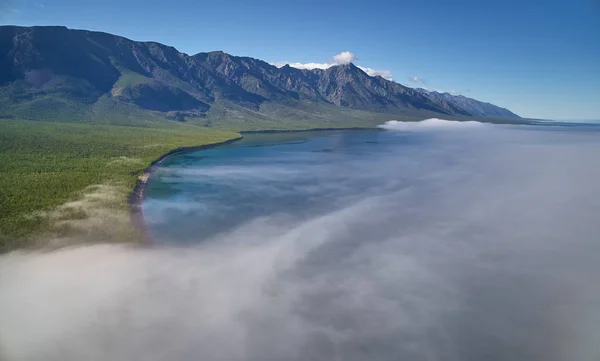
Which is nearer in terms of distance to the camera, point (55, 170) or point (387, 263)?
point (387, 263)

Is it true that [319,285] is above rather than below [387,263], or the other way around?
below

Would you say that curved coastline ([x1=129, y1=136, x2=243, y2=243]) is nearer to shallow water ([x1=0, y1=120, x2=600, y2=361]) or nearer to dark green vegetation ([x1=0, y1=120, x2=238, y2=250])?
dark green vegetation ([x1=0, y1=120, x2=238, y2=250])

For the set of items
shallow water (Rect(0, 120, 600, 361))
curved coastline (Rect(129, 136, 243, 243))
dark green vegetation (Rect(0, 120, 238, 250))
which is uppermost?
dark green vegetation (Rect(0, 120, 238, 250))

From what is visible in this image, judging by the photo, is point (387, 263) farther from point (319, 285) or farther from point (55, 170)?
point (55, 170)

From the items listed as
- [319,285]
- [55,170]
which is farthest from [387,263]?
[55,170]

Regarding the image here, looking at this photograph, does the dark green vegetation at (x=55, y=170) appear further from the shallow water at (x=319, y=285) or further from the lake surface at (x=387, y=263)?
the lake surface at (x=387, y=263)

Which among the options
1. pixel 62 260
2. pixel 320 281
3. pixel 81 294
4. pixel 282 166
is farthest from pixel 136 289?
pixel 282 166

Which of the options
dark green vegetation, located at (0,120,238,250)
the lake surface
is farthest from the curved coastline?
the lake surface
